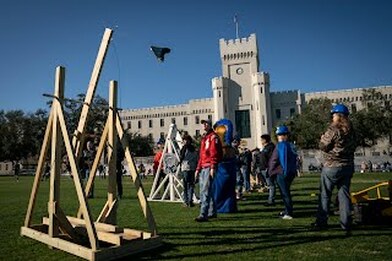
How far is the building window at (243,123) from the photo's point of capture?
78.9 metres

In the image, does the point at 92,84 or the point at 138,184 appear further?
the point at 92,84

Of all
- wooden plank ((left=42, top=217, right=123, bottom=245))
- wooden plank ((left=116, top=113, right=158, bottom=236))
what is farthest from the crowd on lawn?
wooden plank ((left=42, top=217, right=123, bottom=245))

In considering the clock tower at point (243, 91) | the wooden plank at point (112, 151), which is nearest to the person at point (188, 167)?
the wooden plank at point (112, 151)

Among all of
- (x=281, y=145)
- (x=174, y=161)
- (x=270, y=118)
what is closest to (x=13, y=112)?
(x=270, y=118)

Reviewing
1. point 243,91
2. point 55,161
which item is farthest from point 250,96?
point 55,161

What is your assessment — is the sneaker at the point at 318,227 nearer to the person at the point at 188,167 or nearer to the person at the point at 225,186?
the person at the point at 225,186

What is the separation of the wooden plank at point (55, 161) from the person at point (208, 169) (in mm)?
2999

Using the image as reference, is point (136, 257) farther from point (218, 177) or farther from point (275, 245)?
point (218, 177)

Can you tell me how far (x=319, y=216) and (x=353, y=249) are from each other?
1531 millimetres

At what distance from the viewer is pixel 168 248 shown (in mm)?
5023

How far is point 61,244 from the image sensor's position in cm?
494

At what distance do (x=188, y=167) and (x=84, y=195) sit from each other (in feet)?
18.0

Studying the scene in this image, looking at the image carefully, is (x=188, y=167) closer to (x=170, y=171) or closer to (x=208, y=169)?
(x=170, y=171)

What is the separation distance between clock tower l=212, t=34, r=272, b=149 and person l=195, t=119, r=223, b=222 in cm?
6956
